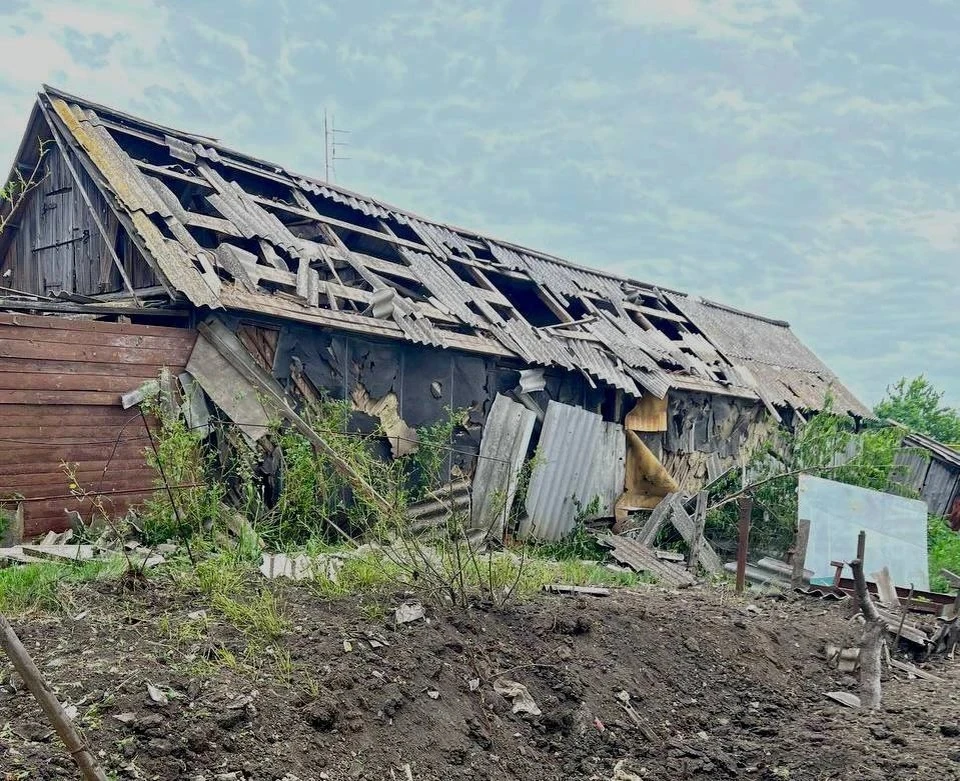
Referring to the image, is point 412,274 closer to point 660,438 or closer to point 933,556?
point 660,438

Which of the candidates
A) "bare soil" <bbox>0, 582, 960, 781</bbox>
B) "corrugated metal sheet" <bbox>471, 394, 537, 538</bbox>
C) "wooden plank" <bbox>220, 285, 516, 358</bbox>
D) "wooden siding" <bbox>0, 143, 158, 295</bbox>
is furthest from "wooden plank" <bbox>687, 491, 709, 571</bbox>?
"wooden siding" <bbox>0, 143, 158, 295</bbox>

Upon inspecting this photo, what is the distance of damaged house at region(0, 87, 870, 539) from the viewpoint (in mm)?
6980

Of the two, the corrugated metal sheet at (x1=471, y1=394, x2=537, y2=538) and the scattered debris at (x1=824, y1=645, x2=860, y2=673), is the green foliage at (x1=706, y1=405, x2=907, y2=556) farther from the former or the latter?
the scattered debris at (x1=824, y1=645, x2=860, y2=673)

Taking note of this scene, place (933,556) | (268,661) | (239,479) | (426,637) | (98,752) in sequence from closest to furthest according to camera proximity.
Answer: (98,752), (268,661), (426,637), (239,479), (933,556)

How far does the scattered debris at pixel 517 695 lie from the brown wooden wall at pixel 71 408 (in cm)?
419

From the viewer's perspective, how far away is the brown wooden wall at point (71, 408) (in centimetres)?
654

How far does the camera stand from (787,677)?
5.27 meters

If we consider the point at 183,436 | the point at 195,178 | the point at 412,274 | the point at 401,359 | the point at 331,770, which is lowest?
the point at 331,770

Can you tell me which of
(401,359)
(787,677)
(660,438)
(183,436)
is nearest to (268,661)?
(183,436)

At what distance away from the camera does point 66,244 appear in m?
9.92

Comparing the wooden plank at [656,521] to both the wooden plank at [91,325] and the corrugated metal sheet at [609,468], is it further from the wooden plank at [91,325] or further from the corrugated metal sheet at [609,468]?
the wooden plank at [91,325]

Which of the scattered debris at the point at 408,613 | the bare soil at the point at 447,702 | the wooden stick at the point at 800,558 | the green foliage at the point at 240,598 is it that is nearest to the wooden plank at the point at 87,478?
the green foliage at the point at 240,598

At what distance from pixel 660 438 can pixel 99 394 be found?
801 cm

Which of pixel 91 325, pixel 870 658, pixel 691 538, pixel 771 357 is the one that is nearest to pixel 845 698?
pixel 870 658
